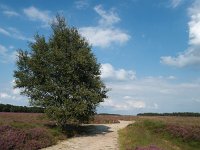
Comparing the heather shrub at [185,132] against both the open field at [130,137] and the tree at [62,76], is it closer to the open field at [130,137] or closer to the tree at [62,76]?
the open field at [130,137]

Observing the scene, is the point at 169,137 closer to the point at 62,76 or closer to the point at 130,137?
the point at 130,137

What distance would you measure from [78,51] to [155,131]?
38.2 ft

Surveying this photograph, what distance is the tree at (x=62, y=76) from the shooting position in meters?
39.4

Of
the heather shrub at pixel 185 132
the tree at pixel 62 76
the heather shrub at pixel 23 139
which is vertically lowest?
the heather shrub at pixel 23 139

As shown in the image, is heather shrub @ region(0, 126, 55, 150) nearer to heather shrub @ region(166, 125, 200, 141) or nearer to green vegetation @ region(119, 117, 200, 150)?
green vegetation @ region(119, 117, 200, 150)

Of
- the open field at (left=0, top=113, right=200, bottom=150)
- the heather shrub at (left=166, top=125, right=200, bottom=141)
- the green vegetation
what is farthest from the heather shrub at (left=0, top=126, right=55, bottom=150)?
the heather shrub at (left=166, top=125, right=200, bottom=141)

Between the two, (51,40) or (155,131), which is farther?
(51,40)

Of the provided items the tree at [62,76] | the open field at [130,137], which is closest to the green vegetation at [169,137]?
the open field at [130,137]

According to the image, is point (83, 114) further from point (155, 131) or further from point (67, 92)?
point (155, 131)

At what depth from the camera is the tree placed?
3941cm

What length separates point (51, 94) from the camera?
40.1 m

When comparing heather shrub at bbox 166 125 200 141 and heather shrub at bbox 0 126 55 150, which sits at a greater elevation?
heather shrub at bbox 166 125 200 141

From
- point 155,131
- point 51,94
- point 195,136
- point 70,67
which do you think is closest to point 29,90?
point 51,94

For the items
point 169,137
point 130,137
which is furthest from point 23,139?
point 169,137
